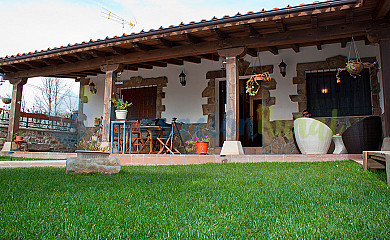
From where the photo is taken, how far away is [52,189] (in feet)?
8.75

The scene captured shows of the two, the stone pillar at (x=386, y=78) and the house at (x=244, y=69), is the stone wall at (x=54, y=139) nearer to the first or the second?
the house at (x=244, y=69)

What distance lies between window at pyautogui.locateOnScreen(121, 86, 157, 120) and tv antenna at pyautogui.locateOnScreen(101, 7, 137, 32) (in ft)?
9.64

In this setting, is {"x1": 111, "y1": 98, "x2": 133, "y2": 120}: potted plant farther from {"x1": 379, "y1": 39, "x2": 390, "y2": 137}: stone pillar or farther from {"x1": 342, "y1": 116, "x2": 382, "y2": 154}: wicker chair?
{"x1": 379, "y1": 39, "x2": 390, "y2": 137}: stone pillar

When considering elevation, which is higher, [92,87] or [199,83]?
[92,87]

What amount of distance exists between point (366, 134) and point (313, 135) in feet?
2.51

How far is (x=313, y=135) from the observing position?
5219 millimetres

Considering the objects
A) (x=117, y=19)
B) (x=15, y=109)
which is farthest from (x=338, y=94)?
(x=15, y=109)

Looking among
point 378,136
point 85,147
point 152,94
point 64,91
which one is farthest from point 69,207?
point 64,91

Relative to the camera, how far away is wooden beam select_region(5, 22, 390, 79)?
5082mm

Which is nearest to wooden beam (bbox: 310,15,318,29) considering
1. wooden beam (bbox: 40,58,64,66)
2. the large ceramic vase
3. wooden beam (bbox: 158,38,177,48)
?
the large ceramic vase

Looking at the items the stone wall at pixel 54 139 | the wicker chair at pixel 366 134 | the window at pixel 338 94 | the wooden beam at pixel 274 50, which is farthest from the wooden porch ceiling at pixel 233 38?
the stone wall at pixel 54 139

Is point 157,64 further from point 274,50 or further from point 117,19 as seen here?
point 117,19

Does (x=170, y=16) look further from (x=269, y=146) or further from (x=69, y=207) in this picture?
(x=69, y=207)

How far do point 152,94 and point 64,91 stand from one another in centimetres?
1621
